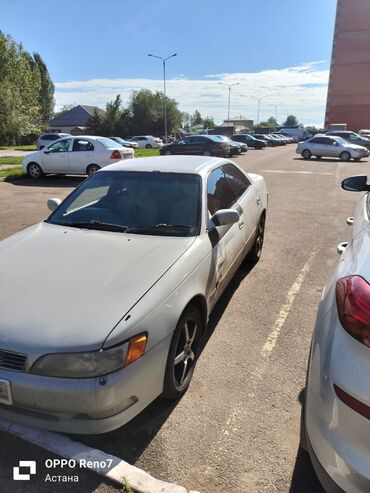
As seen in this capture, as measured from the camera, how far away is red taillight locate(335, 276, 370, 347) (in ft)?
5.52

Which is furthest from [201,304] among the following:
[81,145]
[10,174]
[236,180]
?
[10,174]

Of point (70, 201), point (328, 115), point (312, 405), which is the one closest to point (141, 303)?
point (312, 405)

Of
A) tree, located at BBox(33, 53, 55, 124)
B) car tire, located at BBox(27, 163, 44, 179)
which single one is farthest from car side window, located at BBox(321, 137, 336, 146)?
tree, located at BBox(33, 53, 55, 124)

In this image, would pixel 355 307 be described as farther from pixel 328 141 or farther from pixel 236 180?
pixel 328 141

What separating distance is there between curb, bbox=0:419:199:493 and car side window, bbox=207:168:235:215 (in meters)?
2.17

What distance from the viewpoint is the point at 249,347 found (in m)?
3.59

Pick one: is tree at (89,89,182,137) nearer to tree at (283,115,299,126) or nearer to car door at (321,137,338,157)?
car door at (321,137,338,157)

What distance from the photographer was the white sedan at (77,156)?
46.5ft

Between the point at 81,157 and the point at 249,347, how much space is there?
1215cm

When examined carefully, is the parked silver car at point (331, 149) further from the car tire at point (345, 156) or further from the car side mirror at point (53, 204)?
the car side mirror at point (53, 204)

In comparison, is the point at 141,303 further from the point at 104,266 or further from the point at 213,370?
the point at 213,370

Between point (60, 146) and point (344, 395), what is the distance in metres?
14.4

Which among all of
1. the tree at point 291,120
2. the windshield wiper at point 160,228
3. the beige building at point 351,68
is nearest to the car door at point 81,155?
the windshield wiper at point 160,228

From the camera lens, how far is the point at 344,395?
66.0 inches
